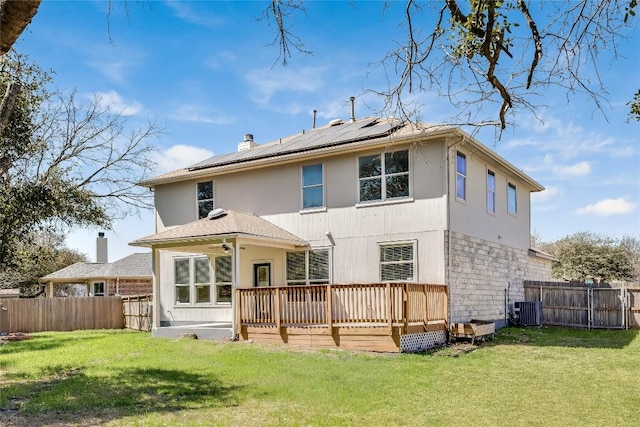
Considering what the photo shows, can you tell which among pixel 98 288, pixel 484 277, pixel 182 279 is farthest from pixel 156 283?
pixel 98 288

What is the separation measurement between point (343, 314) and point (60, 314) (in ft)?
42.8

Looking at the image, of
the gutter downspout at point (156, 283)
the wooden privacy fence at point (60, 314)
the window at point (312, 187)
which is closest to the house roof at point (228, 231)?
the gutter downspout at point (156, 283)

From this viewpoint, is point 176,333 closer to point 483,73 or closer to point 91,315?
point 91,315

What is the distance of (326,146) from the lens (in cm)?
1650

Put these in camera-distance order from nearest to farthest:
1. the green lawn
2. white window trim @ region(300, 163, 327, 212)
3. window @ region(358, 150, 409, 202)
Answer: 1. the green lawn
2. window @ region(358, 150, 409, 202)
3. white window trim @ region(300, 163, 327, 212)

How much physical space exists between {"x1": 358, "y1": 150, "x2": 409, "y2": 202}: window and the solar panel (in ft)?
2.19

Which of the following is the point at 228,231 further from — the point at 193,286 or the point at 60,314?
the point at 60,314

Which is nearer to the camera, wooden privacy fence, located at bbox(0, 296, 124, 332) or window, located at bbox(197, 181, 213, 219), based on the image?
window, located at bbox(197, 181, 213, 219)

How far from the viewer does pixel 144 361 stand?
12.1 m

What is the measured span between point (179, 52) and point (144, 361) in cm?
631

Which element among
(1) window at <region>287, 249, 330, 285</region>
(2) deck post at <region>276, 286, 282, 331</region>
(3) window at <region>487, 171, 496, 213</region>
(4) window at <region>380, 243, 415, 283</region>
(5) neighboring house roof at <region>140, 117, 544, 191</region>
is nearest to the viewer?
(2) deck post at <region>276, 286, 282, 331</region>

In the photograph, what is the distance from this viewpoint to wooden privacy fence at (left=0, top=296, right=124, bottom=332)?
20.9 metres

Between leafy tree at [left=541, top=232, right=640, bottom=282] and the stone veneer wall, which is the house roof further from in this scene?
leafy tree at [left=541, top=232, right=640, bottom=282]

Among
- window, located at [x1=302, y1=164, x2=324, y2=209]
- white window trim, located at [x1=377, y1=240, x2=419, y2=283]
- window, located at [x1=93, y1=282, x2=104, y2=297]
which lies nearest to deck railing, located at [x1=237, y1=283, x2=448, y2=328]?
white window trim, located at [x1=377, y1=240, x2=419, y2=283]
